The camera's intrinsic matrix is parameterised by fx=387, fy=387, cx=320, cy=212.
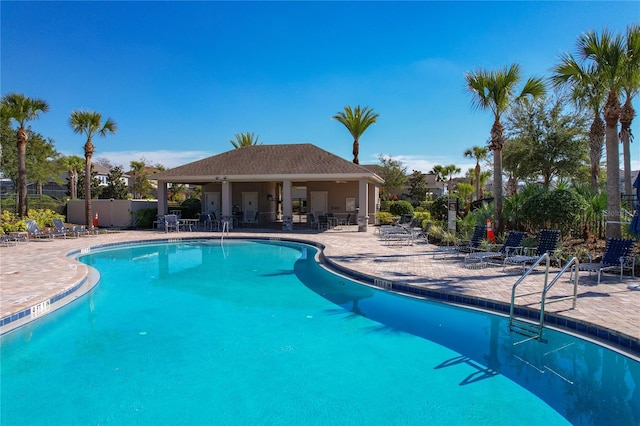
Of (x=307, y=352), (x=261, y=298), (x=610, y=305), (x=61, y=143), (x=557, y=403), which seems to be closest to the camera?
(x=557, y=403)

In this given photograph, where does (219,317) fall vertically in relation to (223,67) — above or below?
below

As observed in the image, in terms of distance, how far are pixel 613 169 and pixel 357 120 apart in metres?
22.9

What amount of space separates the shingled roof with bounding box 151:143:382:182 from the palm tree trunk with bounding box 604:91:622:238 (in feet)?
38.4

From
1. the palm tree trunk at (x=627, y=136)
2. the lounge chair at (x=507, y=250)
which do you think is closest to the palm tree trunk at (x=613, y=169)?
the palm tree trunk at (x=627, y=136)

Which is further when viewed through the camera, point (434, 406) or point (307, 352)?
point (307, 352)

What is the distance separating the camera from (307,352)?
246 inches

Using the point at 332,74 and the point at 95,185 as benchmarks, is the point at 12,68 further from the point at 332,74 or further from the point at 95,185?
the point at 95,185

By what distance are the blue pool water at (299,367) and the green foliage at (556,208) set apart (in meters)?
6.59

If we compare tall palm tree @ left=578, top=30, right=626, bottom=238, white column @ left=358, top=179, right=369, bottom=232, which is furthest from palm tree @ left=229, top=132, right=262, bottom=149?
tall palm tree @ left=578, top=30, right=626, bottom=238

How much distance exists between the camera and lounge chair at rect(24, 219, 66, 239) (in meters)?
18.6

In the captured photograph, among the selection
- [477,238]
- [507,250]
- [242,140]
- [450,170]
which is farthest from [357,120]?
[450,170]

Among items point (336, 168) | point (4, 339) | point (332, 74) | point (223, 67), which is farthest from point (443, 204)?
point (4, 339)

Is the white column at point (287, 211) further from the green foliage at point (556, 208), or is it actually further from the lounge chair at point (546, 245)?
the lounge chair at point (546, 245)

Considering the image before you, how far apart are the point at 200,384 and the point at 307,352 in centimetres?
177
